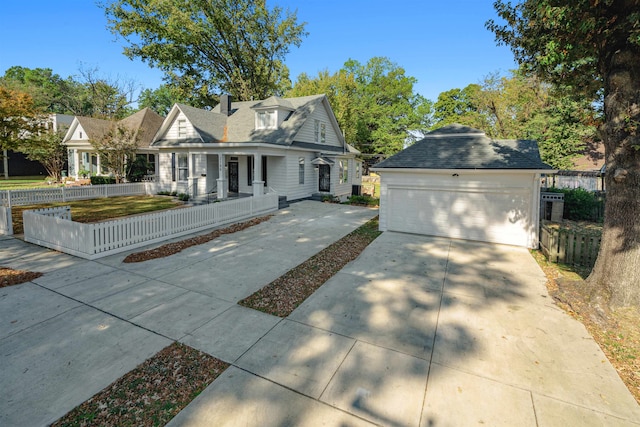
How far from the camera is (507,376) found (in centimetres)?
413

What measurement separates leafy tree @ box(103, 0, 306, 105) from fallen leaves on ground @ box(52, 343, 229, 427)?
97.2 feet

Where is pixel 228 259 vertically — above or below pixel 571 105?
below

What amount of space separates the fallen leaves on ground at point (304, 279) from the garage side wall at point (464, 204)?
213 centimetres

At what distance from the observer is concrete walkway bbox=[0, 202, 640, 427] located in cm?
356

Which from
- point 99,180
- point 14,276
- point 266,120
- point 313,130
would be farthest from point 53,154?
point 14,276

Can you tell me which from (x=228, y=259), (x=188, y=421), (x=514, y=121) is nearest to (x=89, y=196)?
(x=228, y=259)

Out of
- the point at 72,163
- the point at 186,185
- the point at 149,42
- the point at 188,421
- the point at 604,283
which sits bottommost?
the point at 188,421

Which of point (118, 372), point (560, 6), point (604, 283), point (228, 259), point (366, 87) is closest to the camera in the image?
point (118, 372)

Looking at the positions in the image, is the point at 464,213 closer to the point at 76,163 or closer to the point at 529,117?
the point at 529,117

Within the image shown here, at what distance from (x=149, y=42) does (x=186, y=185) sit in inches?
658

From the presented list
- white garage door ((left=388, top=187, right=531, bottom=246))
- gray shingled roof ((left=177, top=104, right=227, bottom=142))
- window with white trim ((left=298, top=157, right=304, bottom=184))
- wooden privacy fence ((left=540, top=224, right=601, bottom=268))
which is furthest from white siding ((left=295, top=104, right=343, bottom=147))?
wooden privacy fence ((left=540, top=224, right=601, bottom=268))

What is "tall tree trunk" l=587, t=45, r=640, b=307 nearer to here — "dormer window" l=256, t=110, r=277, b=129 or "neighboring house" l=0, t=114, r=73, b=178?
"dormer window" l=256, t=110, r=277, b=129

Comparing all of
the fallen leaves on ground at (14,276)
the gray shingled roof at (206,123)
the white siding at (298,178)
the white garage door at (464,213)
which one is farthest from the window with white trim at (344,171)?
the fallen leaves on ground at (14,276)

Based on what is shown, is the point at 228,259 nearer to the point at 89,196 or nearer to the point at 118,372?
the point at 118,372
